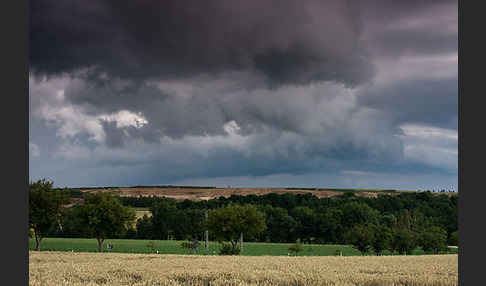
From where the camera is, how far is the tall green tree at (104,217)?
3772 inches

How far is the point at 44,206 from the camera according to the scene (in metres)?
90.1

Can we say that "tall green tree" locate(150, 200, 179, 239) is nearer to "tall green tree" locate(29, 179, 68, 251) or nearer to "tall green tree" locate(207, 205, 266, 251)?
"tall green tree" locate(207, 205, 266, 251)

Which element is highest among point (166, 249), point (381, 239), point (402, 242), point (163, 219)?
point (163, 219)

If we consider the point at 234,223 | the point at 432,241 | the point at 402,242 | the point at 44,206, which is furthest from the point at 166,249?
the point at 432,241

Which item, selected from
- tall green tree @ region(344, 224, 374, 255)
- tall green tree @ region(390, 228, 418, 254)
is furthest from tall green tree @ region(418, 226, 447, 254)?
tall green tree @ region(344, 224, 374, 255)

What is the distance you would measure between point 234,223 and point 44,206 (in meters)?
38.7

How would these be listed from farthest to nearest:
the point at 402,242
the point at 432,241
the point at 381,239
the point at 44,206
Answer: the point at 432,241 → the point at 402,242 → the point at 381,239 → the point at 44,206

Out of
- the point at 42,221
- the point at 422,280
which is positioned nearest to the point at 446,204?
the point at 42,221

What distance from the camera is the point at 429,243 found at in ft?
483

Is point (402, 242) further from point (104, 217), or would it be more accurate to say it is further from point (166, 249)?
point (104, 217)

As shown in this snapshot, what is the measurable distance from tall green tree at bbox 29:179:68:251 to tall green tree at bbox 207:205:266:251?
31.9m

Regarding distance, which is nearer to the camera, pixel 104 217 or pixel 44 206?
pixel 44 206

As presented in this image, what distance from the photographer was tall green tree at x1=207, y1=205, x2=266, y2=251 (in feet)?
338

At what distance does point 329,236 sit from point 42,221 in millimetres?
107891
